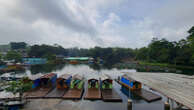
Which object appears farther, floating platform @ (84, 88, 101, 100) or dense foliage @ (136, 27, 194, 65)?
dense foliage @ (136, 27, 194, 65)

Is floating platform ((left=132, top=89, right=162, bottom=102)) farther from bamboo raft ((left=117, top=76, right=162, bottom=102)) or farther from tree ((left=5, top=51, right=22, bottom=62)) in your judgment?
tree ((left=5, top=51, right=22, bottom=62))

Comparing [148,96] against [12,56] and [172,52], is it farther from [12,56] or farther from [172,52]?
[12,56]

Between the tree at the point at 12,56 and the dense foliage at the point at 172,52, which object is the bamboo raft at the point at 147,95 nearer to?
the dense foliage at the point at 172,52

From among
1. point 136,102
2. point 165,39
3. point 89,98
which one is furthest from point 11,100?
point 165,39

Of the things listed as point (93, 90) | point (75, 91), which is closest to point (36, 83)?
point (75, 91)

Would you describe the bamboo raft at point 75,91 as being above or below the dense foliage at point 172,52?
below

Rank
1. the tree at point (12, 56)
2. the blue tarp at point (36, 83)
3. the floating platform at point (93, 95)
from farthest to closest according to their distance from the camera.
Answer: the tree at point (12, 56), the blue tarp at point (36, 83), the floating platform at point (93, 95)

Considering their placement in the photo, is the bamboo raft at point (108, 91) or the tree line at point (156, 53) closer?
the bamboo raft at point (108, 91)

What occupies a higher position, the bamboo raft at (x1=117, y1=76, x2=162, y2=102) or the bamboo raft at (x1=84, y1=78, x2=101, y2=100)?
the bamboo raft at (x1=84, y1=78, x2=101, y2=100)

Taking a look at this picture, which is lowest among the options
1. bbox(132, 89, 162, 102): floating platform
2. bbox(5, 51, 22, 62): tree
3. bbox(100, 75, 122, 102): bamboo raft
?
bbox(132, 89, 162, 102): floating platform

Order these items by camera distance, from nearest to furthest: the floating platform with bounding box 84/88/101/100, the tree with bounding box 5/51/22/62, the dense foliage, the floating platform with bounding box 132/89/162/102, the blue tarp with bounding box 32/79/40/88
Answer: the floating platform with bounding box 84/88/101/100, the floating platform with bounding box 132/89/162/102, the blue tarp with bounding box 32/79/40/88, the dense foliage, the tree with bounding box 5/51/22/62

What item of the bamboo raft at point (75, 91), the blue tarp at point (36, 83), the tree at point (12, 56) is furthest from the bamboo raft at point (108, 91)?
the tree at point (12, 56)

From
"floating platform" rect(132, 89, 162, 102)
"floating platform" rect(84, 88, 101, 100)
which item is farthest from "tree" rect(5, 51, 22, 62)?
"floating platform" rect(132, 89, 162, 102)

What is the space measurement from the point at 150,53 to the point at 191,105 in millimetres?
51140
